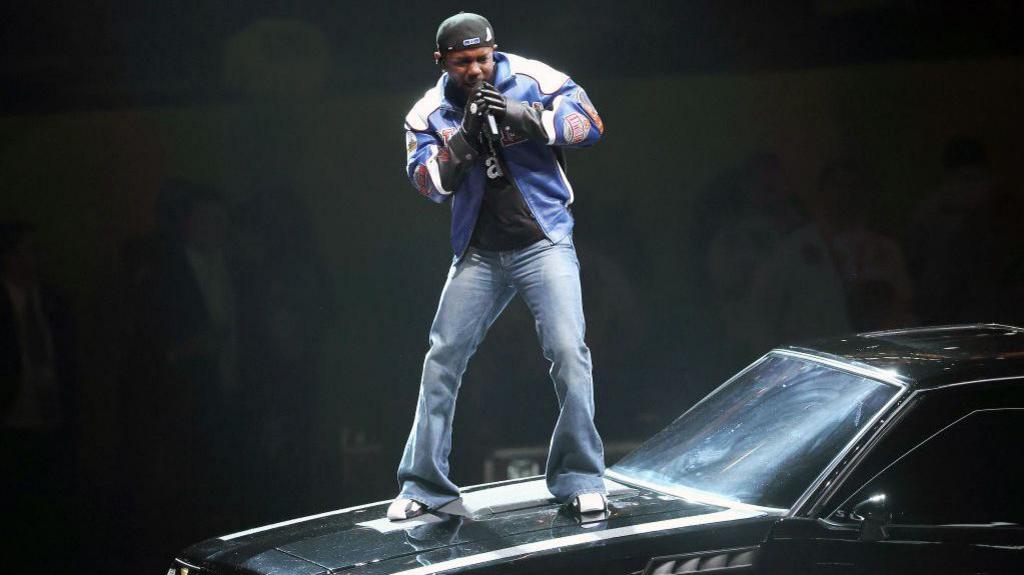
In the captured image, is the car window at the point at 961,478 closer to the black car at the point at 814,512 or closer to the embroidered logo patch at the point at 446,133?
the black car at the point at 814,512

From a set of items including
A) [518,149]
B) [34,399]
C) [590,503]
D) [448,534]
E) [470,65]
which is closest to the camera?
[448,534]

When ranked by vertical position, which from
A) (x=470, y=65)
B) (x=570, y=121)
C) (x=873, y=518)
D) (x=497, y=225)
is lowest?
(x=873, y=518)

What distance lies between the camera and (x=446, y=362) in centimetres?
450

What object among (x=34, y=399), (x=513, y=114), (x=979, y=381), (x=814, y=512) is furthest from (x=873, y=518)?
(x=34, y=399)

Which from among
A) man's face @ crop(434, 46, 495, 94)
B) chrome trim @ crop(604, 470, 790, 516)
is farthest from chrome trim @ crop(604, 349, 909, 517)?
man's face @ crop(434, 46, 495, 94)

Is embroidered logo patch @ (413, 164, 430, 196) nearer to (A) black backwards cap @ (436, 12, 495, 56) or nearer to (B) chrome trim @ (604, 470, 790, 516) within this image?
(A) black backwards cap @ (436, 12, 495, 56)

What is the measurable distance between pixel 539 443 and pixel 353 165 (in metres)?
1.68

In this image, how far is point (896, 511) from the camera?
12.3ft

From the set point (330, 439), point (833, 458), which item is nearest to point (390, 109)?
point (330, 439)

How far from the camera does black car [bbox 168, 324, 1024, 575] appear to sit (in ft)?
12.2

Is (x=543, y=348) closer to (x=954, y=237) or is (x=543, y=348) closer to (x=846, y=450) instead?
(x=846, y=450)

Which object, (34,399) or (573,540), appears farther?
(34,399)

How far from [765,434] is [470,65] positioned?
1496 millimetres

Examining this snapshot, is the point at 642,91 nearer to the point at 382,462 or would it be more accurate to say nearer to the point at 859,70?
the point at 859,70
